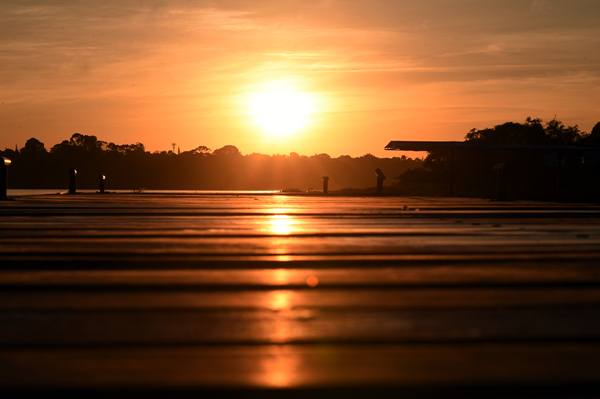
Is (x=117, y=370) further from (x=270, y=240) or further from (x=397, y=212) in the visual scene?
(x=397, y=212)

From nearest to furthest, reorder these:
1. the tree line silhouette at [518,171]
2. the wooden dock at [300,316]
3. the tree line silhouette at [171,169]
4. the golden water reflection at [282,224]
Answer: the wooden dock at [300,316]
the golden water reflection at [282,224]
the tree line silhouette at [518,171]
the tree line silhouette at [171,169]

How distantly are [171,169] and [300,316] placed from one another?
73.3 meters

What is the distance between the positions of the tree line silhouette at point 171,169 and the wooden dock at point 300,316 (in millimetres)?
33733

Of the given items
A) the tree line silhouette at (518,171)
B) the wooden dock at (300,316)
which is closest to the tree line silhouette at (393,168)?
the tree line silhouette at (518,171)

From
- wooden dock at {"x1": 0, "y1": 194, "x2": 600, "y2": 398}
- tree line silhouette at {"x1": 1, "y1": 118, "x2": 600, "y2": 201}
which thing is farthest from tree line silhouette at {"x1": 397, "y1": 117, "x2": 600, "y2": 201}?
wooden dock at {"x1": 0, "y1": 194, "x2": 600, "y2": 398}

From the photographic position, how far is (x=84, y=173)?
67250 millimetres

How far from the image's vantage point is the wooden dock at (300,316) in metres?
3.56

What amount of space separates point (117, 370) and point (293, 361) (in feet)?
2.66

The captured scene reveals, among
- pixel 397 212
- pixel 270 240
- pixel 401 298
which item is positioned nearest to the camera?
pixel 401 298

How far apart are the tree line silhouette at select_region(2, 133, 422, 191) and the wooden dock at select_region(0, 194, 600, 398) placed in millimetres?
33733

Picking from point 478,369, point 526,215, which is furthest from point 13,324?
point 526,215

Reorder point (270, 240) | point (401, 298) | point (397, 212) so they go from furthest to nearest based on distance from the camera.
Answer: point (397, 212) → point (270, 240) → point (401, 298)

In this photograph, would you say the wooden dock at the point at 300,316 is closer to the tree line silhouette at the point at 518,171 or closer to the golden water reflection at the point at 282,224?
→ the golden water reflection at the point at 282,224

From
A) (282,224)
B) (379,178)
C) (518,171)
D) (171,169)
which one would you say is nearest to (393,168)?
(171,169)
